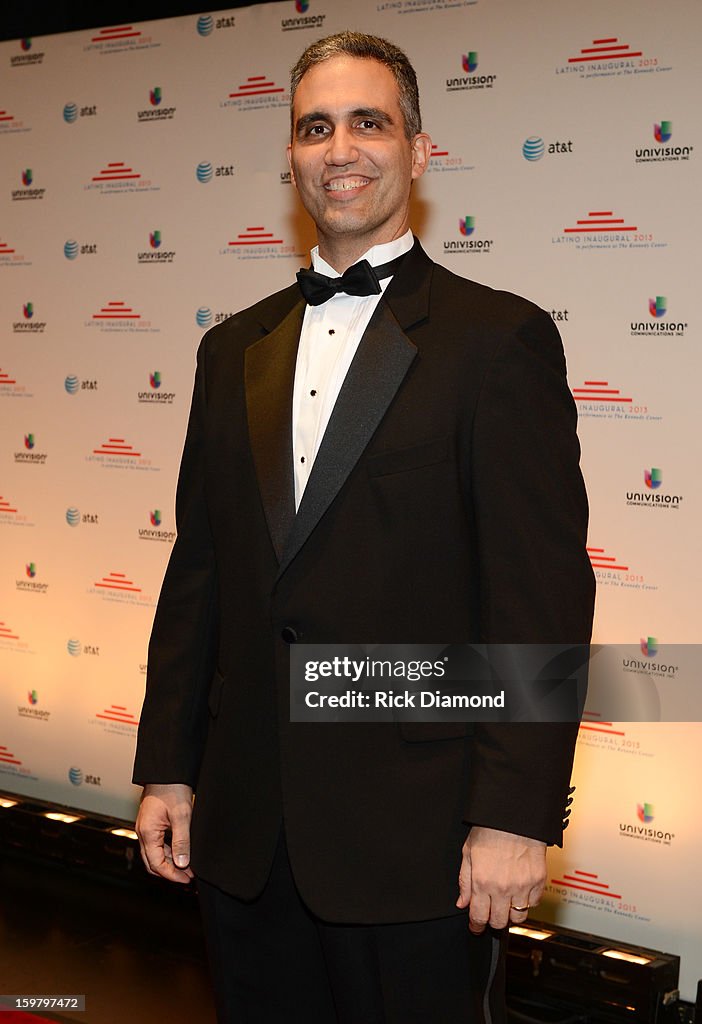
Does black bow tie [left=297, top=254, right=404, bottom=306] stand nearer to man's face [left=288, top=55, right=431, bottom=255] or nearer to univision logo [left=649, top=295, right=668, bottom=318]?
man's face [left=288, top=55, right=431, bottom=255]

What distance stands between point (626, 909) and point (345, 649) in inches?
70.7

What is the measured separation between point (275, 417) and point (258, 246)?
1.92 meters

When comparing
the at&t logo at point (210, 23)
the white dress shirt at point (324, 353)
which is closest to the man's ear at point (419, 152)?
the white dress shirt at point (324, 353)

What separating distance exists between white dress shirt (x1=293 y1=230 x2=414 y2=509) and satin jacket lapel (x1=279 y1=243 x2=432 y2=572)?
1.7 inches

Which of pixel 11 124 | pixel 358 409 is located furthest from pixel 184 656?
pixel 11 124

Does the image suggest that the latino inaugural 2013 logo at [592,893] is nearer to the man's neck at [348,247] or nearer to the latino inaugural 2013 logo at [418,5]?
the man's neck at [348,247]

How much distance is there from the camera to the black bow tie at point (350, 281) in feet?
5.38

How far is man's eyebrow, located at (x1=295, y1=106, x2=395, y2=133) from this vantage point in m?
1.66

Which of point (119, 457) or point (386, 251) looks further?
point (119, 457)

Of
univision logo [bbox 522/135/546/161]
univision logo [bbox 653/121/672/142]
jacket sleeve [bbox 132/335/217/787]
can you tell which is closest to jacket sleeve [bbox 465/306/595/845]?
jacket sleeve [bbox 132/335/217/787]

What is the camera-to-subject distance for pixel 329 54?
167 centimetres

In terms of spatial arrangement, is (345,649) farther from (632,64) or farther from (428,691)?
(632,64)

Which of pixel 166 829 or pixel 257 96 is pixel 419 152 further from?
pixel 257 96

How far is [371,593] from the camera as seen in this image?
1.52 m
